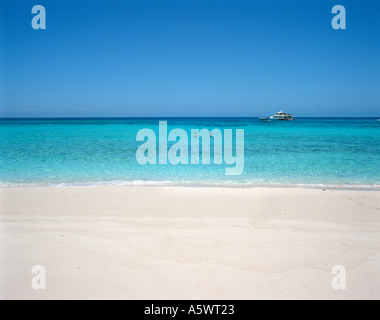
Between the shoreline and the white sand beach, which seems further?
the shoreline

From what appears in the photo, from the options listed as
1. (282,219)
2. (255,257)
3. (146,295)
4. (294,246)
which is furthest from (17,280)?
(282,219)

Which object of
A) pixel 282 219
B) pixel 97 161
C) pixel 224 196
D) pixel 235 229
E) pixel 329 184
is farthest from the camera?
pixel 97 161

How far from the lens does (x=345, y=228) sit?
504 cm

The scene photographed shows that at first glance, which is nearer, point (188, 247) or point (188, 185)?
point (188, 247)

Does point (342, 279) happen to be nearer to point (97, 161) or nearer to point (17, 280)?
point (17, 280)

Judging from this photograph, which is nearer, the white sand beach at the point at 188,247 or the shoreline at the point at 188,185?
the white sand beach at the point at 188,247

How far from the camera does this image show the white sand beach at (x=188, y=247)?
123 inches

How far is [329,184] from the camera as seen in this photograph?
9.84 meters

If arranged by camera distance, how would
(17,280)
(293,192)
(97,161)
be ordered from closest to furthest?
(17,280)
(293,192)
(97,161)

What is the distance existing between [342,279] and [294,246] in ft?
3.04

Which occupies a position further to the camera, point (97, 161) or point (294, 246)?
point (97, 161)

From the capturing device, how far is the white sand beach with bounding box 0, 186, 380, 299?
3.13 metres

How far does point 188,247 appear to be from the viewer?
412 cm

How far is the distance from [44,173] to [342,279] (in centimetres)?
1149
